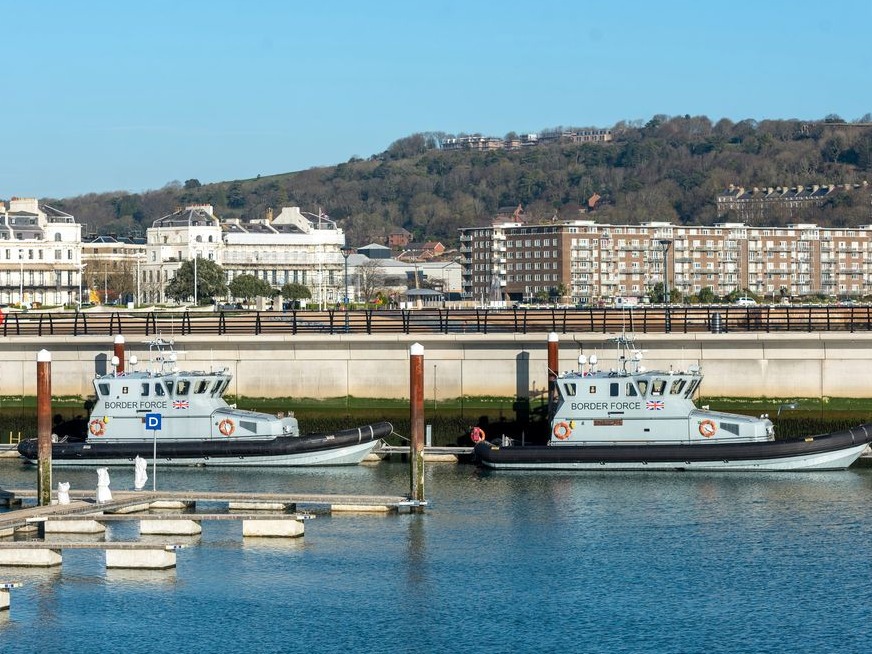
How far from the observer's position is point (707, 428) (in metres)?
50.8

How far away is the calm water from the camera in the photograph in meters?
31.9

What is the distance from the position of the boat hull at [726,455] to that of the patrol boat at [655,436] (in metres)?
0.03

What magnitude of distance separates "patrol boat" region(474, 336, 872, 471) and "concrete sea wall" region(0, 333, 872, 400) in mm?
5341

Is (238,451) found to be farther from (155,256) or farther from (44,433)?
(155,256)

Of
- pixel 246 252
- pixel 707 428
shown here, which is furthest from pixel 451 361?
pixel 246 252

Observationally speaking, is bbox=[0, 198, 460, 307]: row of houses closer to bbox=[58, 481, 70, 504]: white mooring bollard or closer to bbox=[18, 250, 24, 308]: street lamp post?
bbox=[18, 250, 24, 308]: street lamp post

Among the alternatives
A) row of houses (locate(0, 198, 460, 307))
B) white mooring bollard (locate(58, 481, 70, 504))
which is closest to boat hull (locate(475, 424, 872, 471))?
white mooring bollard (locate(58, 481, 70, 504))

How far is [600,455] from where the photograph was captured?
167 ft

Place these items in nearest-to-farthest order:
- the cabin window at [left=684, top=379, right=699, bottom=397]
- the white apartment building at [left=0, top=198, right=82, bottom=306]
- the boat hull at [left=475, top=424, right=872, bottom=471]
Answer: the boat hull at [left=475, top=424, right=872, bottom=471] < the cabin window at [left=684, top=379, right=699, bottom=397] < the white apartment building at [left=0, top=198, right=82, bottom=306]

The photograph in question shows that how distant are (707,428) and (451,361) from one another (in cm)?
1086

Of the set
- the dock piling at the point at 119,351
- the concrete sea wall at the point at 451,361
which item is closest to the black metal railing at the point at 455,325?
the concrete sea wall at the point at 451,361

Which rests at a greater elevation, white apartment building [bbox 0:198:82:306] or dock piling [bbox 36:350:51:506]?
white apartment building [bbox 0:198:82:306]

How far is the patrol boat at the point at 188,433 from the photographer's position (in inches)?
2072

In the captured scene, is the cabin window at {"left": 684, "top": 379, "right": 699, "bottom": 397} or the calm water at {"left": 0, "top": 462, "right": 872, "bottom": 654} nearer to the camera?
the calm water at {"left": 0, "top": 462, "right": 872, "bottom": 654}
